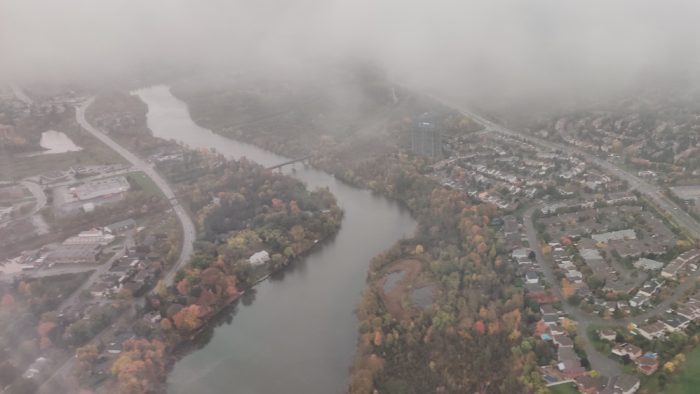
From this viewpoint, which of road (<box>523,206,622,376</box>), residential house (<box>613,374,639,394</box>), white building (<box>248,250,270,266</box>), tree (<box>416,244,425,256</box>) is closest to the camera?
residential house (<box>613,374,639,394</box>)

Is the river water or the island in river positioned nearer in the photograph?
the island in river

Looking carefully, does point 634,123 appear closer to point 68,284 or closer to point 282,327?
point 282,327

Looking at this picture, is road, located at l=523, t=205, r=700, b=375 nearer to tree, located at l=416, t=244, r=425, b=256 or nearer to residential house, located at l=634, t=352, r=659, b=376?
residential house, located at l=634, t=352, r=659, b=376

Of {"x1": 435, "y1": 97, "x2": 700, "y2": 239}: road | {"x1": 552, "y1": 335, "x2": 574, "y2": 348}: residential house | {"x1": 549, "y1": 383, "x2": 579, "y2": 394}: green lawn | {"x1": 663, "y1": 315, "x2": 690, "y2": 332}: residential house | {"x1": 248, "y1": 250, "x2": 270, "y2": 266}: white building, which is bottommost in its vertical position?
{"x1": 549, "y1": 383, "x2": 579, "y2": 394}: green lawn

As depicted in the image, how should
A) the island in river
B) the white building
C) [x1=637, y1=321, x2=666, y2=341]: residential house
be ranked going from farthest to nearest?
the white building, [x1=637, y1=321, x2=666, y2=341]: residential house, the island in river

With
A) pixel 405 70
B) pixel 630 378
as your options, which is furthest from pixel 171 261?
pixel 405 70

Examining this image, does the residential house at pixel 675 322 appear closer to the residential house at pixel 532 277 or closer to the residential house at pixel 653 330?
the residential house at pixel 653 330

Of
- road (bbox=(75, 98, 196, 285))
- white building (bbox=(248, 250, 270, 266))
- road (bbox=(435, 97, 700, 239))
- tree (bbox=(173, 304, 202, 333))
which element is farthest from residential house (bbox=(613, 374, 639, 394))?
road (bbox=(75, 98, 196, 285))

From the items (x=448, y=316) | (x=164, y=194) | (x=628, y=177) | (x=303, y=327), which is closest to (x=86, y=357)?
(x=303, y=327)
